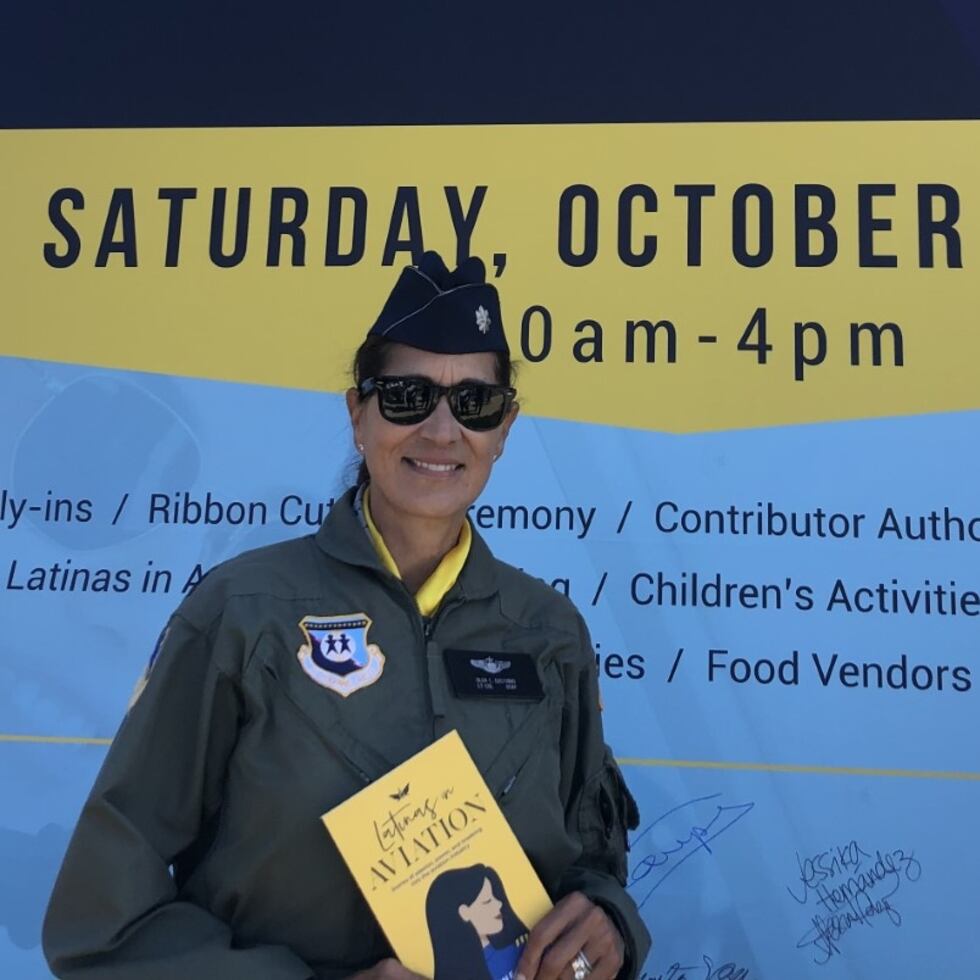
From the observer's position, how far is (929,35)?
2170 millimetres

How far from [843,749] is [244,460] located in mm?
1337

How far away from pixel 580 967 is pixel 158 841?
45cm

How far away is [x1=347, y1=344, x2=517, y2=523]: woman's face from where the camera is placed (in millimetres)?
1152

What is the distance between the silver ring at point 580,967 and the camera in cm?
101

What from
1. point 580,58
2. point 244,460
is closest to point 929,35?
point 580,58

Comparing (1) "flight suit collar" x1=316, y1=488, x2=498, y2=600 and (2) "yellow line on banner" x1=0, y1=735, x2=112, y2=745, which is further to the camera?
(2) "yellow line on banner" x1=0, y1=735, x2=112, y2=745

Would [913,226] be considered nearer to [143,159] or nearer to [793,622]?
[793,622]

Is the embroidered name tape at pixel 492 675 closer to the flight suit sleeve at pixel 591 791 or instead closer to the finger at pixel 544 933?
the flight suit sleeve at pixel 591 791

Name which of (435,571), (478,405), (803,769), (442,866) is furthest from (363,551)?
(803,769)

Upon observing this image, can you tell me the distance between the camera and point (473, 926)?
998mm
